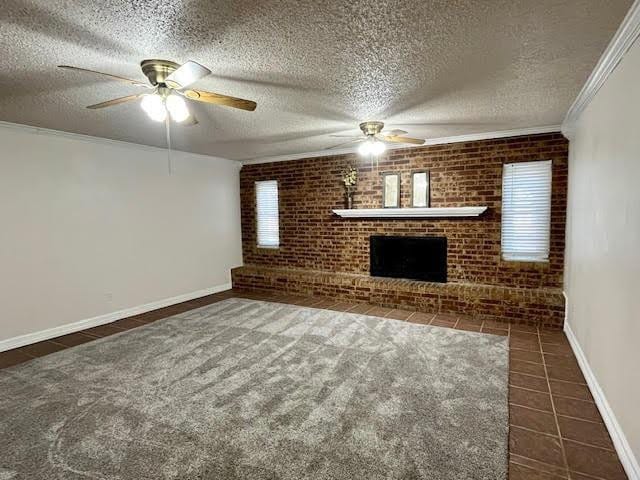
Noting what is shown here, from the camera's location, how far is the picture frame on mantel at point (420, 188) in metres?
4.86

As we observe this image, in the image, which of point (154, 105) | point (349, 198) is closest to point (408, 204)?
point (349, 198)

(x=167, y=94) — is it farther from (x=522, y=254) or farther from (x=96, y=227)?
(x=522, y=254)

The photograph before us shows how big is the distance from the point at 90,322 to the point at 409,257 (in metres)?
4.35

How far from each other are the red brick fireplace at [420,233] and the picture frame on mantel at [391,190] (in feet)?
0.25

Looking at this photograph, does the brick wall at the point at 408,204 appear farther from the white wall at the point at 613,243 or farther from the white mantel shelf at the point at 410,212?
the white wall at the point at 613,243

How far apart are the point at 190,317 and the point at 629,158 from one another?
4592mm

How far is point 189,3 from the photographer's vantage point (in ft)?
5.17

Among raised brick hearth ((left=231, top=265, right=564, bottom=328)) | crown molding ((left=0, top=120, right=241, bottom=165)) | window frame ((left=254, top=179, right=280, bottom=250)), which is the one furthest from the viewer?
window frame ((left=254, top=179, right=280, bottom=250))

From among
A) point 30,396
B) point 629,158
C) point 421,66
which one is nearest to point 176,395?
point 30,396

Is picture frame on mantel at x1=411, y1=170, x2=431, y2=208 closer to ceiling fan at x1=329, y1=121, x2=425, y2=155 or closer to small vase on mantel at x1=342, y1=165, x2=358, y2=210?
small vase on mantel at x1=342, y1=165, x2=358, y2=210

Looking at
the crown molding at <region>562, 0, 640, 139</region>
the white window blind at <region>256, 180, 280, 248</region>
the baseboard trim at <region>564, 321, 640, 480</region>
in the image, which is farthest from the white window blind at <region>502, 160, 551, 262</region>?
the white window blind at <region>256, 180, 280, 248</region>

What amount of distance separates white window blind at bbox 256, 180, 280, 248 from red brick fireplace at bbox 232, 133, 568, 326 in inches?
4.6

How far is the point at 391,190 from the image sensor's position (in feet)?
16.8

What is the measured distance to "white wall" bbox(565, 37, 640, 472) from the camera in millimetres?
1823
